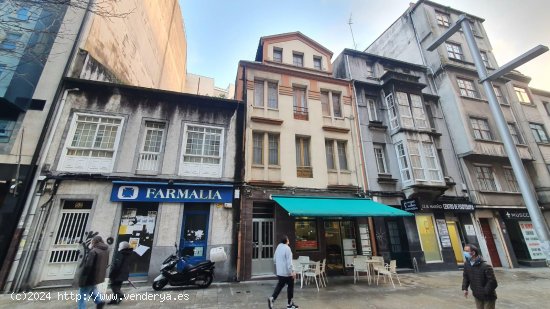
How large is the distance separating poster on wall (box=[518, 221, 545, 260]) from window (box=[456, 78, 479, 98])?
9.37 metres

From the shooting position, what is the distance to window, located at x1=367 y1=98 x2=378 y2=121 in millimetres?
15031

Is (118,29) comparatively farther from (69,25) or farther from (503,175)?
(503,175)

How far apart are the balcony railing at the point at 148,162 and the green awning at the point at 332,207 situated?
541 cm

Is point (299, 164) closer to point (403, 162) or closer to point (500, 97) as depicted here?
point (403, 162)

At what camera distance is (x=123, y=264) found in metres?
6.81

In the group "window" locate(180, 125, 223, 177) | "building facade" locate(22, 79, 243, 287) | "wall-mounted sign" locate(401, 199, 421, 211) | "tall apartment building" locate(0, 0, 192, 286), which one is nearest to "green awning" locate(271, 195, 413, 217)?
"wall-mounted sign" locate(401, 199, 421, 211)

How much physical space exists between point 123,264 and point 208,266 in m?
2.61

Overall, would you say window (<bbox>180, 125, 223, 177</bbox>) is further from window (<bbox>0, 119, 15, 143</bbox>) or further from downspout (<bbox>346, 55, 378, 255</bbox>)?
downspout (<bbox>346, 55, 378, 255</bbox>)

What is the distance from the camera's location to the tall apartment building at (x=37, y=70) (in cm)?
786

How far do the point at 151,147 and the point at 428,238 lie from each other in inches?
599

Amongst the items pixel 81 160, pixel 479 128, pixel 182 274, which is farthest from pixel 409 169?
pixel 81 160

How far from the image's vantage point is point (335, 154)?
13211mm

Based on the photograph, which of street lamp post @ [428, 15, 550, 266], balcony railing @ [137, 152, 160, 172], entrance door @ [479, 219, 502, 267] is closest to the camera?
street lamp post @ [428, 15, 550, 266]

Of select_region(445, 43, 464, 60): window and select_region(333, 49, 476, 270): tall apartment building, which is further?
select_region(445, 43, 464, 60): window
